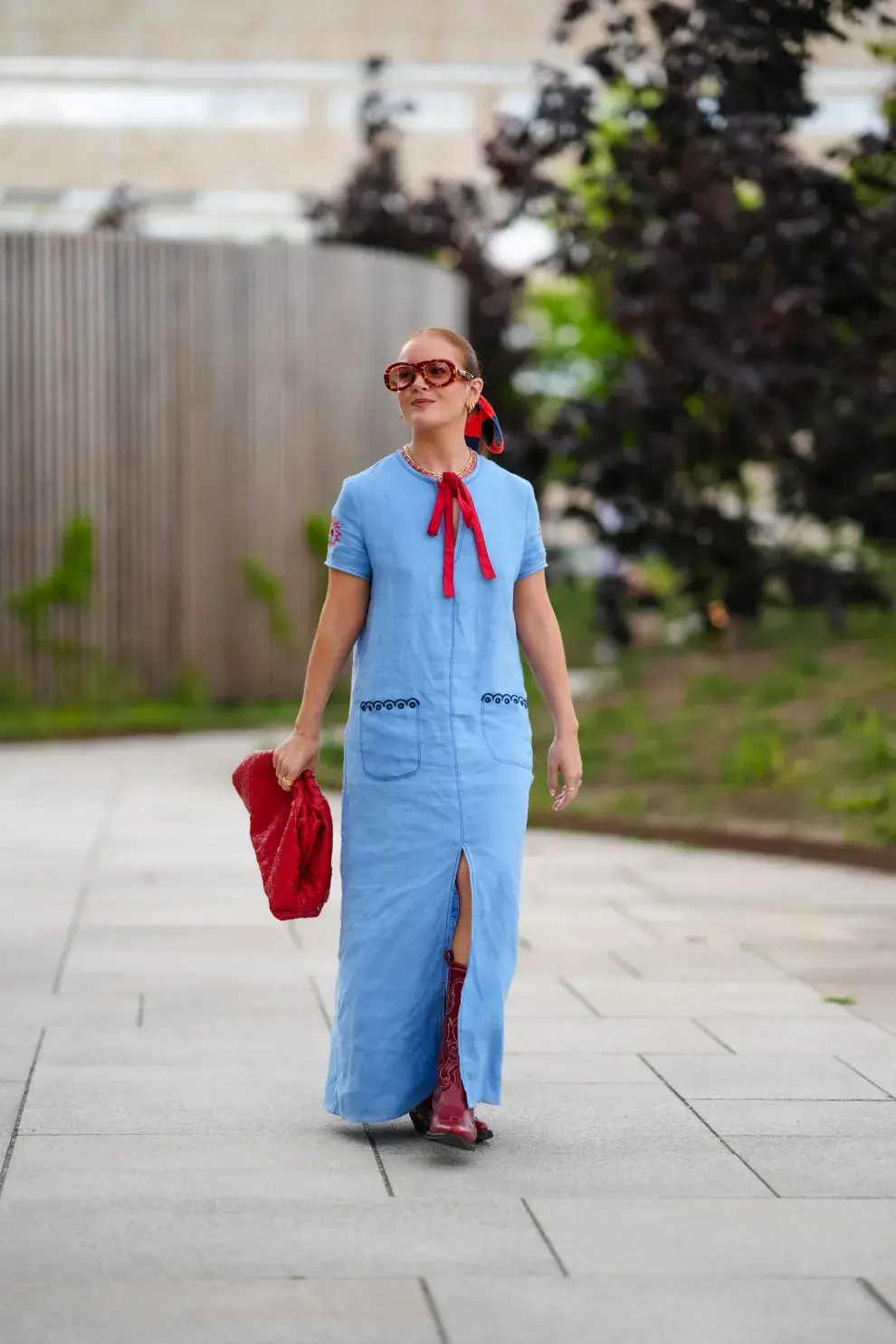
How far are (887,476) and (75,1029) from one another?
41.1ft

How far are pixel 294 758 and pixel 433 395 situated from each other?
34.0 inches

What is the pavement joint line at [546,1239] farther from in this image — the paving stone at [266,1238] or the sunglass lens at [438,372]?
the sunglass lens at [438,372]

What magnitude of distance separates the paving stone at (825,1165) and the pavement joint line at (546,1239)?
1.74ft

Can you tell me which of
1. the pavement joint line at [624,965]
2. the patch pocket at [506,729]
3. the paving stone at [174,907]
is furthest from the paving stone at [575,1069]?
the paving stone at [174,907]

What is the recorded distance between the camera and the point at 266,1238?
4000 millimetres

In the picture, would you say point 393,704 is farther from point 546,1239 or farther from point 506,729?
point 546,1239

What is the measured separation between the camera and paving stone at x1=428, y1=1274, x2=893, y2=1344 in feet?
11.4

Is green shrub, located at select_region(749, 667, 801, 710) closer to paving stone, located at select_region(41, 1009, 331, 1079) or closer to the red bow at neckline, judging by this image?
paving stone, located at select_region(41, 1009, 331, 1079)

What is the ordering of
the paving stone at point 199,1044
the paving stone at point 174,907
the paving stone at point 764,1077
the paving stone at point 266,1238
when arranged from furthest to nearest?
1. the paving stone at point 174,907
2. the paving stone at point 199,1044
3. the paving stone at point 764,1077
4. the paving stone at point 266,1238

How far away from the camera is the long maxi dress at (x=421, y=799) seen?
4.77 m

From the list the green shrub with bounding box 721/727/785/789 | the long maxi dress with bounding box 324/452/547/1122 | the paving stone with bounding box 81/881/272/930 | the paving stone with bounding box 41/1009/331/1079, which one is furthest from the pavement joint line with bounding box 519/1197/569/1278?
the green shrub with bounding box 721/727/785/789

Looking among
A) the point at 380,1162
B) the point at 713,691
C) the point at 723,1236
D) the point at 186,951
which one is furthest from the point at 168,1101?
the point at 713,691

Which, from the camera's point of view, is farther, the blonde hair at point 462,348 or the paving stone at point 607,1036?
the paving stone at point 607,1036

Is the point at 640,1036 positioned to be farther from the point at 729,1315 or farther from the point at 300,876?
the point at 729,1315
